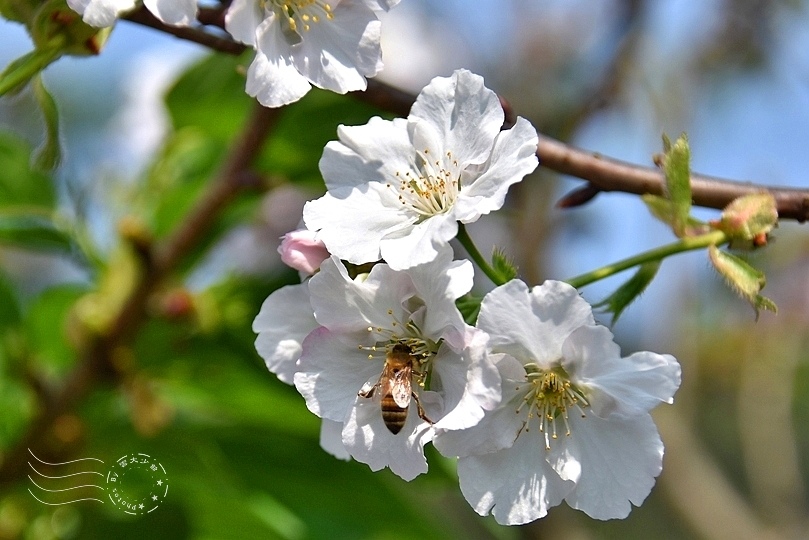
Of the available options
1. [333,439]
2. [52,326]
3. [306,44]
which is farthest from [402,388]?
[52,326]

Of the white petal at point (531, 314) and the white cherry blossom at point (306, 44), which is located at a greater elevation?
the white cherry blossom at point (306, 44)

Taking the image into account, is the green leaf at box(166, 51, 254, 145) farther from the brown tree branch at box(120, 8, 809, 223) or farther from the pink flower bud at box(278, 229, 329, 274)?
the pink flower bud at box(278, 229, 329, 274)

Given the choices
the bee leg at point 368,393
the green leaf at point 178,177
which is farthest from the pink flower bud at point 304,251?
the green leaf at point 178,177

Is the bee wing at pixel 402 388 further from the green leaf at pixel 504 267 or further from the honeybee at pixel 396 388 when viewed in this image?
the green leaf at pixel 504 267

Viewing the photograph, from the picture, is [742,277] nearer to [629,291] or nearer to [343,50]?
[629,291]

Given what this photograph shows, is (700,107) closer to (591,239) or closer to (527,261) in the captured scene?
(591,239)

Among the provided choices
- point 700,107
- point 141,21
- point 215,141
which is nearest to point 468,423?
point 141,21

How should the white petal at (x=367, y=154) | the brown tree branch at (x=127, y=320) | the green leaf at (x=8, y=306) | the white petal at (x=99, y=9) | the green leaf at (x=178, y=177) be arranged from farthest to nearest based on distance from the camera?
the green leaf at (x=178, y=177) → the green leaf at (x=8, y=306) → the brown tree branch at (x=127, y=320) → the white petal at (x=367, y=154) → the white petal at (x=99, y=9)
